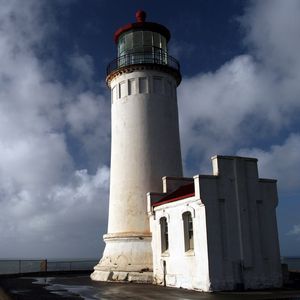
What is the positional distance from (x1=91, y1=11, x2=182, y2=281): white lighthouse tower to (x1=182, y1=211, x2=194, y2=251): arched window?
368 centimetres

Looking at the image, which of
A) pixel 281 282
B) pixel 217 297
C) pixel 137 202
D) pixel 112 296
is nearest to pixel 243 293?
pixel 217 297

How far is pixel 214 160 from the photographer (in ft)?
65.6

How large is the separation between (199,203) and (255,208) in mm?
3053

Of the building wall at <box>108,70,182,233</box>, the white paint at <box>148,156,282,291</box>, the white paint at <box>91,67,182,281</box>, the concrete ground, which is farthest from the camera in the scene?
the building wall at <box>108,70,182,233</box>

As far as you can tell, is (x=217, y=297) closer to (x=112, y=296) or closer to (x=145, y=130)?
(x=112, y=296)

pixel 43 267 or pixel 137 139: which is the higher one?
pixel 137 139

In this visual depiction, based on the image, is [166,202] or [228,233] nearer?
[228,233]

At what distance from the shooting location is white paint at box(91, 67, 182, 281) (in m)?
23.5

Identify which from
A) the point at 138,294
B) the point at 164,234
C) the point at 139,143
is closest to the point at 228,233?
the point at 164,234

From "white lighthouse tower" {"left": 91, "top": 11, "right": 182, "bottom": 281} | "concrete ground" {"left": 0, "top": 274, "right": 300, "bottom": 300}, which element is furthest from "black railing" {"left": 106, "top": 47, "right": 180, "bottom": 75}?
"concrete ground" {"left": 0, "top": 274, "right": 300, "bottom": 300}

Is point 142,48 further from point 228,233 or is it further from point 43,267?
point 43,267

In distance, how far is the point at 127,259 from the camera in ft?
76.6

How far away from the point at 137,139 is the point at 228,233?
850 centimetres

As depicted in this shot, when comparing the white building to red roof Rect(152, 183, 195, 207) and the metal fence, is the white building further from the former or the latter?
the metal fence
